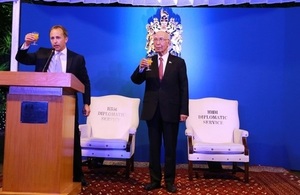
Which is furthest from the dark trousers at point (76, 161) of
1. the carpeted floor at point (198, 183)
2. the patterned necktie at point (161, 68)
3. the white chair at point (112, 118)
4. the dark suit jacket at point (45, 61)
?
the white chair at point (112, 118)

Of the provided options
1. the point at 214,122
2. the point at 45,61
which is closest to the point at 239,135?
the point at 214,122

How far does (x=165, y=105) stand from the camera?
3893 mm

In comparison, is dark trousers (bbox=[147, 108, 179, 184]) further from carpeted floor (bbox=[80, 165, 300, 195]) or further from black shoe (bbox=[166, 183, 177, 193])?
carpeted floor (bbox=[80, 165, 300, 195])

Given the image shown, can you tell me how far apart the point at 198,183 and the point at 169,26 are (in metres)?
2.57

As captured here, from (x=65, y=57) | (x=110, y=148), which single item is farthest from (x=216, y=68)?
(x=65, y=57)

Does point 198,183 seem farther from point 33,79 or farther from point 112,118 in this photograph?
point 33,79

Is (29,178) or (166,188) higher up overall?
(29,178)

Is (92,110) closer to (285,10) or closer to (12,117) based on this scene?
(12,117)

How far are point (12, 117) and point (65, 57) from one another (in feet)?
3.79

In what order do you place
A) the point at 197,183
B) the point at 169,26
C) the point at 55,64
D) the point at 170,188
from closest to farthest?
the point at 55,64 < the point at 170,188 < the point at 197,183 < the point at 169,26

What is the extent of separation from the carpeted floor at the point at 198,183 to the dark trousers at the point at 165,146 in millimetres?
178

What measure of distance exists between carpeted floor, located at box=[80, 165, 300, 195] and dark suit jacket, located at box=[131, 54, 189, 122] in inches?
32.1

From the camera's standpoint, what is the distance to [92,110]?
545 cm

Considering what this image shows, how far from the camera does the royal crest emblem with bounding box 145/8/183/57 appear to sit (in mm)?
5836
